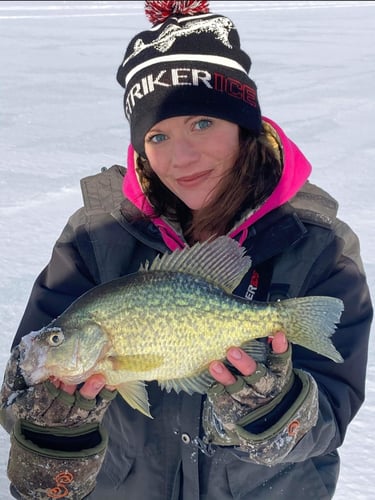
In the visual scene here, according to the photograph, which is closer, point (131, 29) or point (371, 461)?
point (371, 461)

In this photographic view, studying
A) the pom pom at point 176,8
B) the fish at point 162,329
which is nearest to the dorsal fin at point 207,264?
the fish at point 162,329

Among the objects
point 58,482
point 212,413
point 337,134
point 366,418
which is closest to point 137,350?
point 212,413

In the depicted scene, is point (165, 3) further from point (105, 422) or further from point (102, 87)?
point (102, 87)

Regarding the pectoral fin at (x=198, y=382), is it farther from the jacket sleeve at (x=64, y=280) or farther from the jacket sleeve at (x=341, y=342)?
the jacket sleeve at (x=64, y=280)

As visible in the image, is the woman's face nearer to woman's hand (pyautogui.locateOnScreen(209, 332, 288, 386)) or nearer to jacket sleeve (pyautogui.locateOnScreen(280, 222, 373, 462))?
jacket sleeve (pyautogui.locateOnScreen(280, 222, 373, 462))

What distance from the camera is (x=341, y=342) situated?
2316 mm

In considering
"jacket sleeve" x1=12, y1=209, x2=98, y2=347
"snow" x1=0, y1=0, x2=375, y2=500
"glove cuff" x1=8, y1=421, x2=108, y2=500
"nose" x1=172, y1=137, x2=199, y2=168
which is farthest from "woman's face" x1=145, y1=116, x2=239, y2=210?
"snow" x1=0, y1=0, x2=375, y2=500

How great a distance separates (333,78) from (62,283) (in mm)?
8114

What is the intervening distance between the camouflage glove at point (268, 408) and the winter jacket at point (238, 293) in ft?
A: 0.66

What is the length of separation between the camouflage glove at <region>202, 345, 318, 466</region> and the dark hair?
0.60 m

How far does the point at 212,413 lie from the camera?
2174 mm

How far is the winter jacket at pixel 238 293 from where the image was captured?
7.61 ft

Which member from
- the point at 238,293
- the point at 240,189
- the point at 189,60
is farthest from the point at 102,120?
the point at 238,293

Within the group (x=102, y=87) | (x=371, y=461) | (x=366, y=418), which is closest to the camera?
(x=371, y=461)
